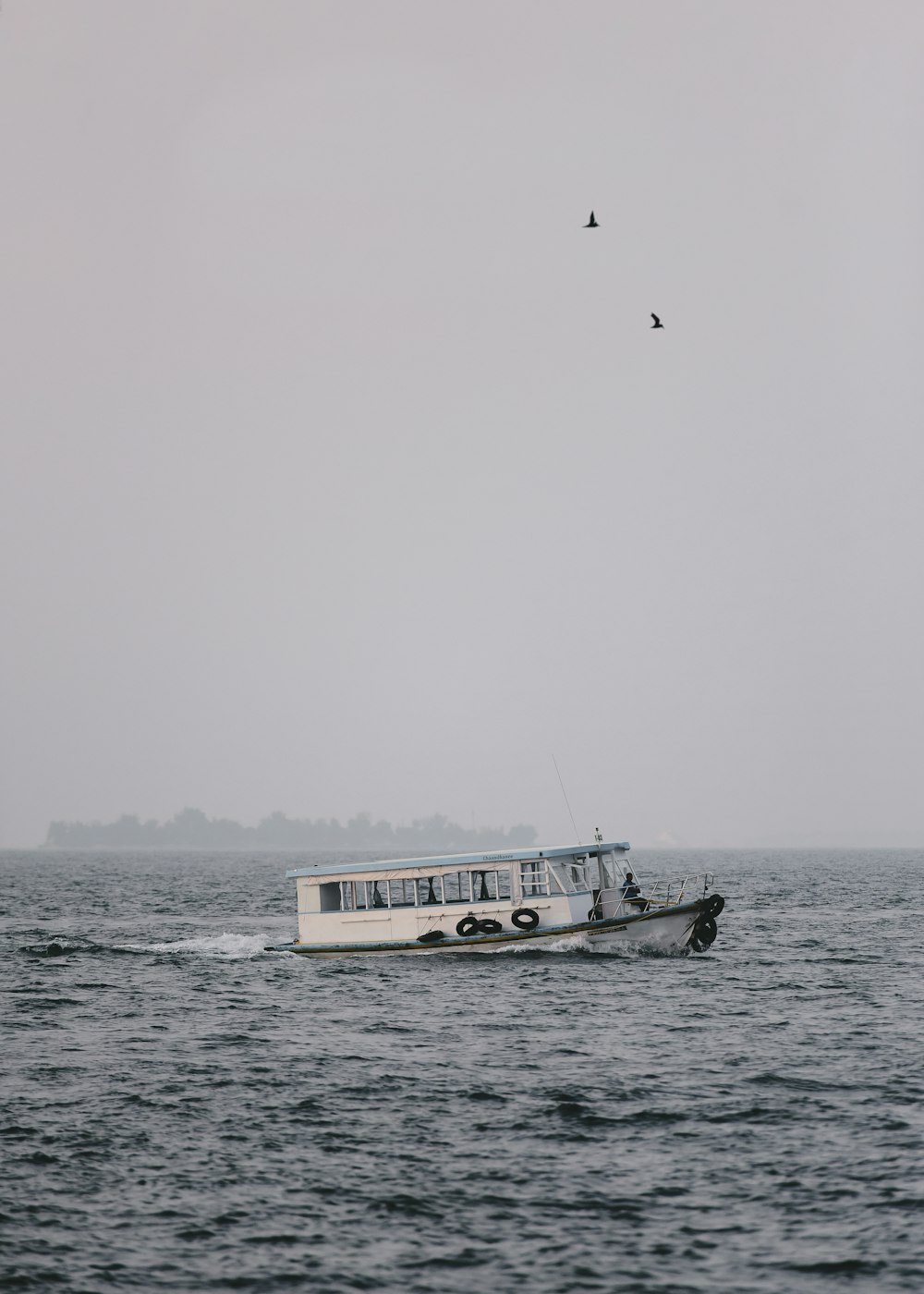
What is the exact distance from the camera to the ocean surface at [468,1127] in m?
17.9

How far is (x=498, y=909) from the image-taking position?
156 feet

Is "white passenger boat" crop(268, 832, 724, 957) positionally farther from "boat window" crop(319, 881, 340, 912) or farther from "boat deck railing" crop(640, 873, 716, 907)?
"boat deck railing" crop(640, 873, 716, 907)

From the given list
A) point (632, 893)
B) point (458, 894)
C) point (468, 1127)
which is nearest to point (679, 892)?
point (632, 893)

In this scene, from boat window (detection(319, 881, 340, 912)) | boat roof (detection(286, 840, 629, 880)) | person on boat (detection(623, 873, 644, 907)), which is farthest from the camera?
boat window (detection(319, 881, 340, 912))

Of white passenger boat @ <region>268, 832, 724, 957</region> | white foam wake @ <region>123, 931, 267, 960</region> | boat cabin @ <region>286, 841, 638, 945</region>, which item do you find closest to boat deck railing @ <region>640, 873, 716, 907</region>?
white passenger boat @ <region>268, 832, 724, 957</region>

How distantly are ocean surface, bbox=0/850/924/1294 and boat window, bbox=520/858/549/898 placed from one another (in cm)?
259

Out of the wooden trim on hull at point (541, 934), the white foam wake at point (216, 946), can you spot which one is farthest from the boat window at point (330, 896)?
the white foam wake at point (216, 946)

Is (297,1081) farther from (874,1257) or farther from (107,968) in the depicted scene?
(107,968)

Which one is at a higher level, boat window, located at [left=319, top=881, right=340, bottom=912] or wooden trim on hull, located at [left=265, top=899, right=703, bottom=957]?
boat window, located at [left=319, top=881, right=340, bottom=912]

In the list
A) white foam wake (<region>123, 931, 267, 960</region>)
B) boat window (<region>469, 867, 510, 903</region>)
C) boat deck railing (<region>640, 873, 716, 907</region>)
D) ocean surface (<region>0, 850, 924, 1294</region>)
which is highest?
boat window (<region>469, 867, 510, 903</region>)

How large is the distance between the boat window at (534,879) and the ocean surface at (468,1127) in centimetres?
259

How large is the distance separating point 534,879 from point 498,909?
1.82 m

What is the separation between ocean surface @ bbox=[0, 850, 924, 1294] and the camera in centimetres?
1789

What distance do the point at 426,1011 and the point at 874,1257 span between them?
21215 millimetres
